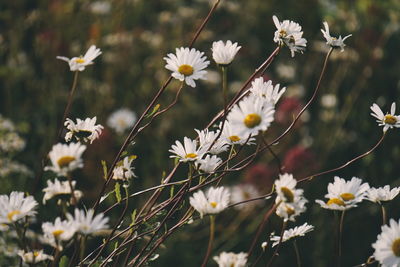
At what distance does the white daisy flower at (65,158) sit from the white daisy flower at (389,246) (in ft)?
1.82

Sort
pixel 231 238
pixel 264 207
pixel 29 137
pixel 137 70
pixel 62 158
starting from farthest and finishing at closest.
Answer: pixel 137 70 → pixel 29 137 → pixel 264 207 → pixel 231 238 → pixel 62 158

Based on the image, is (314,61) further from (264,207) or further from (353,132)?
(264,207)

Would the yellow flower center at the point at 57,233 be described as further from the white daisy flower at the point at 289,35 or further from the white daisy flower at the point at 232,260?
the white daisy flower at the point at 289,35

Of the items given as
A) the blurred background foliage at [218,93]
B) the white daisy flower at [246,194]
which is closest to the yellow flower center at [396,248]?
the blurred background foliage at [218,93]

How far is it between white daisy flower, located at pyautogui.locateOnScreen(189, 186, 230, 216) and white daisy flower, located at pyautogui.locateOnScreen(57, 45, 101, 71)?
42 cm

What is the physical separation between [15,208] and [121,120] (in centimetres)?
195

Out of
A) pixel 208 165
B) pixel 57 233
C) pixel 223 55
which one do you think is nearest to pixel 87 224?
pixel 57 233

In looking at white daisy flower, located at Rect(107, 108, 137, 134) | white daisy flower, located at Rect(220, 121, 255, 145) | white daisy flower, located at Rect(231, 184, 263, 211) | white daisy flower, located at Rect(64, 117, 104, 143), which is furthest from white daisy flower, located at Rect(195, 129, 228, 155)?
white daisy flower, located at Rect(107, 108, 137, 134)

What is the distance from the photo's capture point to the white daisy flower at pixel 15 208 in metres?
0.99

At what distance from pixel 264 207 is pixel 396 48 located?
170 cm

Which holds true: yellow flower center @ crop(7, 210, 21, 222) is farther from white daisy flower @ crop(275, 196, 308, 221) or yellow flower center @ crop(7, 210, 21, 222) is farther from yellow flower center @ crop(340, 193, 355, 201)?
yellow flower center @ crop(340, 193, 355, 201)

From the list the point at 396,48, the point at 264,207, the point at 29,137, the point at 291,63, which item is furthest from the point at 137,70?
the point at 396,48

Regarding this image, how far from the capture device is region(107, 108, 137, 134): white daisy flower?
2.90 metres

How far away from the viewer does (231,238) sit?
2439mm
